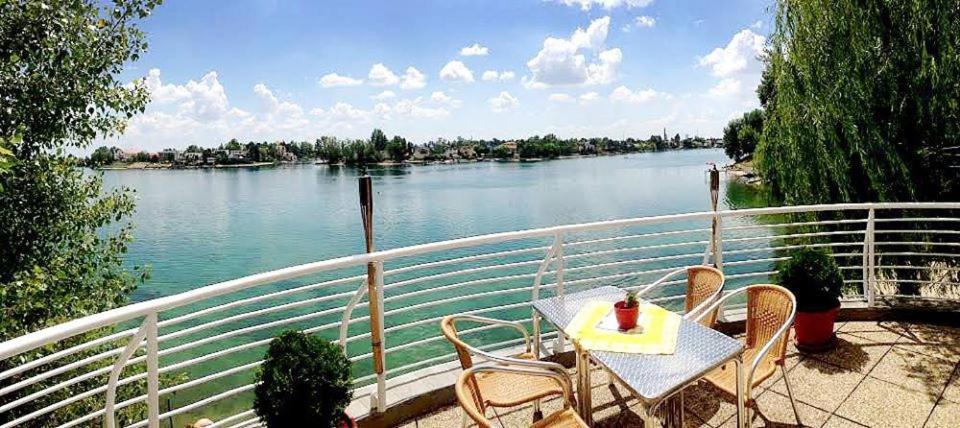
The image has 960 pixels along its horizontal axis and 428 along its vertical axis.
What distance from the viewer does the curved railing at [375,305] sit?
215 centimetres

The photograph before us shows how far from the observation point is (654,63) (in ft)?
52.7

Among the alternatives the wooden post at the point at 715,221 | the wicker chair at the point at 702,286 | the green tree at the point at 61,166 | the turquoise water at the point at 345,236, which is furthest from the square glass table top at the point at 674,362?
the green tree at the point at 61,166

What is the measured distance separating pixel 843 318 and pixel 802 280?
3.23ft

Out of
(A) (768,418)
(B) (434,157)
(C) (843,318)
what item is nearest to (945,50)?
(C) (843,318)

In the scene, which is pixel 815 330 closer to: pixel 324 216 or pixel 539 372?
pixel 539 372

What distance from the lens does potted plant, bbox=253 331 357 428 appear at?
2.14 m

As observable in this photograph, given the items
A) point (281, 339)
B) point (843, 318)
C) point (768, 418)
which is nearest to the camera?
point (281, 339)

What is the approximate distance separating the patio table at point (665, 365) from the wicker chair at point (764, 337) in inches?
8.4

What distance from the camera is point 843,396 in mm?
3100

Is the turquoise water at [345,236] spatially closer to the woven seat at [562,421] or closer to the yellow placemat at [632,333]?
the yellow placemat at [632,333]

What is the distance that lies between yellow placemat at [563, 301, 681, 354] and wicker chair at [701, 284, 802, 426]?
30 cm

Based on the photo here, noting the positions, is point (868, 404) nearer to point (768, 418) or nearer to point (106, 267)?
point (768, 418)

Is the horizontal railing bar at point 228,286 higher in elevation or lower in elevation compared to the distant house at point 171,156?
lower

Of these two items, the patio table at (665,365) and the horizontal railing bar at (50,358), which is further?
the patio table at (665,365)
